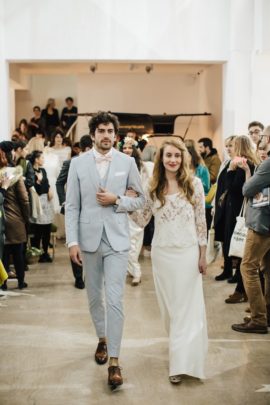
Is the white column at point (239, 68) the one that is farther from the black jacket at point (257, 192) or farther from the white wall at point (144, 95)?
the black jacket at point (257, 192)

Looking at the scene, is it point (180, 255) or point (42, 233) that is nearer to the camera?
point (180, 255)

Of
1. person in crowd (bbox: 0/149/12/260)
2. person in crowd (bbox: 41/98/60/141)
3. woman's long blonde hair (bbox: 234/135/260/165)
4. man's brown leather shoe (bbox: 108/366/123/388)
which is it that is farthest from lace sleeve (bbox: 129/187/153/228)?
person in crowd (bbox: 41/98/60/141)

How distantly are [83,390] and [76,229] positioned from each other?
3.21ft

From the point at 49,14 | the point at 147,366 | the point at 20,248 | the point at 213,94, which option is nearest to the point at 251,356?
the point at 147,366

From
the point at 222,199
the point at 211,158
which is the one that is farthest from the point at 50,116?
the point at 222,199

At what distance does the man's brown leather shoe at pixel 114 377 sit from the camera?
3992 mm

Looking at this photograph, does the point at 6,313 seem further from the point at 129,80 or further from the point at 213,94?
the point at 129,80

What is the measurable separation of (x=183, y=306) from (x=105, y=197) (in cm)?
83

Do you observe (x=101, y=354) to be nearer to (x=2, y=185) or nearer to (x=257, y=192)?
(x=257, y=192)

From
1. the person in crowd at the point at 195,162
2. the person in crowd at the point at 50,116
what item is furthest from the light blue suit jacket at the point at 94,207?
the person in crowd at the point at 50,116

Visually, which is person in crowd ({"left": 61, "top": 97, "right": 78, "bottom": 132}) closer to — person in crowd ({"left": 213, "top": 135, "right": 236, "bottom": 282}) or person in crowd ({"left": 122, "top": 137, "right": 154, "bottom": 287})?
person in crowd ({"left": 122, "top": 137, "right": 154, "bottom": 287})

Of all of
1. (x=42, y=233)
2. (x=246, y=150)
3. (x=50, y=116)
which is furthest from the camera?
(x=50, y=116)

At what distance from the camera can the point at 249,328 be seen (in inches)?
206

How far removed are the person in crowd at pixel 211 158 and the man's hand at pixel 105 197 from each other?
593 centimetres
